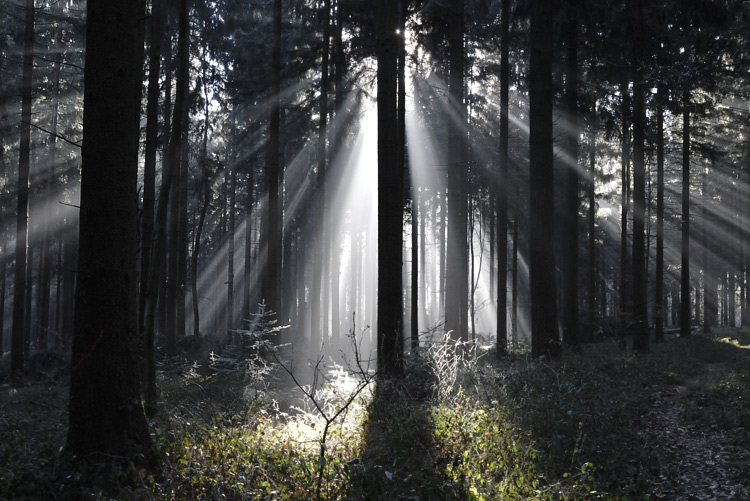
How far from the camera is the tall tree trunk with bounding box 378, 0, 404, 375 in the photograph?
Result: 9625 mm

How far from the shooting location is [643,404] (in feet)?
32.0

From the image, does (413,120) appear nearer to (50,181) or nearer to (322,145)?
(322,145)

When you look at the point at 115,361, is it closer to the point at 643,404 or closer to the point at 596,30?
the point at 643,404

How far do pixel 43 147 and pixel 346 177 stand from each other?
1400cm

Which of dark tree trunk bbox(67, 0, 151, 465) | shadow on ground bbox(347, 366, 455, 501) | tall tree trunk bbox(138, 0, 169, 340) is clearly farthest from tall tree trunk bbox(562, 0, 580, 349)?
dark tree trunk bbox(67, 0, 151, 465)

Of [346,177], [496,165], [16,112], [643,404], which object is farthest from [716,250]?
[16,112]

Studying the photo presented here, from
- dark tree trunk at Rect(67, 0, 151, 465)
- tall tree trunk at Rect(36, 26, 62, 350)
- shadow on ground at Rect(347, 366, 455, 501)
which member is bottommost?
shadow on ground at Rect(347, 366, 455, 501)

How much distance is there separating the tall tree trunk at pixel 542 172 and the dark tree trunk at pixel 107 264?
968cm

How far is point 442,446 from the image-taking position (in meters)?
6.03

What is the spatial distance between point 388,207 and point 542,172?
513 centimetres

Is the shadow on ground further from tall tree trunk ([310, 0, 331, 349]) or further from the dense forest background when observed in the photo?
tall tree trunk ([310, 0, 331, 349])

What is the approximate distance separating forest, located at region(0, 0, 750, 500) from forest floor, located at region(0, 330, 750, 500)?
4cm

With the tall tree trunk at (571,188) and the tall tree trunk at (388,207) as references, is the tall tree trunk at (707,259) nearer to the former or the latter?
the tall tree trunk at (571,188)

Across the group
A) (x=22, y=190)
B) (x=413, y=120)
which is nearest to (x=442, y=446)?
(x=22, y=190)
